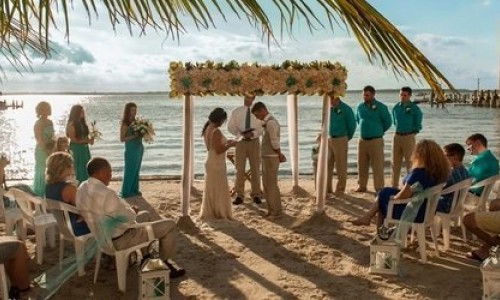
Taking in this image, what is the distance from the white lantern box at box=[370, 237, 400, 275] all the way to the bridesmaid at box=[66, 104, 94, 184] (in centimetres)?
499

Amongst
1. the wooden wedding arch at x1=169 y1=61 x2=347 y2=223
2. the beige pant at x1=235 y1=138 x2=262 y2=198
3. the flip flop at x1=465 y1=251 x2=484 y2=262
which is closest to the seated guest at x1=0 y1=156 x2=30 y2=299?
the wooden wedding arch at x1=169 y1=61 x2=347 y2=223

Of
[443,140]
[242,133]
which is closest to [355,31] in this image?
[242,133]

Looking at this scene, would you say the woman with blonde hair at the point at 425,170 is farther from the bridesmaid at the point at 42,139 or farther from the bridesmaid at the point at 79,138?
the bridesmaid at the point at 42,139

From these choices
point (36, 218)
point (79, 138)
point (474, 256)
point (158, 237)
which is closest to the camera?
point (158, 237)

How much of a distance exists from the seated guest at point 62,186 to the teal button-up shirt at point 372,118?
584 cm

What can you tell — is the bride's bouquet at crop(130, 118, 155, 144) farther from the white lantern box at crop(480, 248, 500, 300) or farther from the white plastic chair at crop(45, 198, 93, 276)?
the white lantern box at crop(480, 248, 500, 300)

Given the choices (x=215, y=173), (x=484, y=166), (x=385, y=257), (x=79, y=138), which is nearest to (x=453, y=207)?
(x=484, y=166)

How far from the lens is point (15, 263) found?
Answer: 4617 millimetres

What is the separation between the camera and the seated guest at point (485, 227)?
212 inches

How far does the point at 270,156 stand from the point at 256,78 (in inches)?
48.2

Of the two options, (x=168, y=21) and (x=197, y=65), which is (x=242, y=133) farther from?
(x=168, y=21)

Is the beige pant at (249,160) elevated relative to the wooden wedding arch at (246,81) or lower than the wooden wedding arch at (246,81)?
lower

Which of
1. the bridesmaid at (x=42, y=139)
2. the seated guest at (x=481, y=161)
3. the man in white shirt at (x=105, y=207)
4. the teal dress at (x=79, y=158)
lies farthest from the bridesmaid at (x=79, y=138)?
the seated guest at (x=481, y=161)

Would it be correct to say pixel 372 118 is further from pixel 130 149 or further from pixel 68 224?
pixel 68 224
